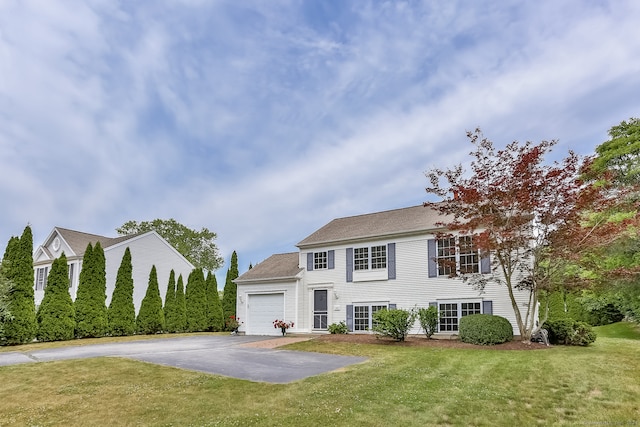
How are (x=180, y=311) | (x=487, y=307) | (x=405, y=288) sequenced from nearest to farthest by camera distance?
1. (x=487, y=307)
2. (x=405, y=288)
3. (x=180, y=311)

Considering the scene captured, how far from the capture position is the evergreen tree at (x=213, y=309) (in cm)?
2544

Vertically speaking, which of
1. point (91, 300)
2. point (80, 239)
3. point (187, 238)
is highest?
point (187, 238)

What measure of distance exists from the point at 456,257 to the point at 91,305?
17.6 meters

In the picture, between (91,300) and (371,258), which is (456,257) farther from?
(91,300)

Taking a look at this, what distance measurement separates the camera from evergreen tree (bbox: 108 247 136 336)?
21078 millimetres

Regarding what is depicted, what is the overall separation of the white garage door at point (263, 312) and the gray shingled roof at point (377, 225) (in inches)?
126

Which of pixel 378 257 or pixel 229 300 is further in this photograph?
pixel 229 300

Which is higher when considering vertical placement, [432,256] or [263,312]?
[432,256]

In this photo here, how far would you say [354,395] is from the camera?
677 cm

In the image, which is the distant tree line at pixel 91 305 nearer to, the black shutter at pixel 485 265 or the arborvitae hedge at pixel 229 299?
the arborvitae hedge at pixel 229 299

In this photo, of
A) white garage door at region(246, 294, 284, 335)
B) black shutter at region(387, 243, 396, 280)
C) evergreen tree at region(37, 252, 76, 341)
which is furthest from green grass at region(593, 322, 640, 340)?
evergreen tree at region(37, 252, 76, 341)

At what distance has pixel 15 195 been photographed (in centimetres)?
1656

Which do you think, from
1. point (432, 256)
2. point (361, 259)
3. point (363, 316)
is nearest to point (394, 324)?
point (432, 256)

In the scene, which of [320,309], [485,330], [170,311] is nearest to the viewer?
[485,330]
